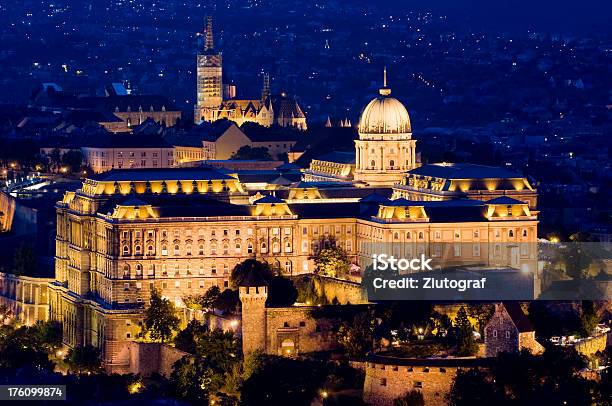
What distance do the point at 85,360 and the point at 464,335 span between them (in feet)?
59.8

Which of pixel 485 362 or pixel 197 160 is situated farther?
pixel 197 160

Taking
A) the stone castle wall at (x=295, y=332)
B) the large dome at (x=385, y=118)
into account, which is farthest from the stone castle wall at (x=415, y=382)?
the large dome at (x=385, y=118)

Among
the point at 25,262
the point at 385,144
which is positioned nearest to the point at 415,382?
the point at 25,262

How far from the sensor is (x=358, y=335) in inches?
3826

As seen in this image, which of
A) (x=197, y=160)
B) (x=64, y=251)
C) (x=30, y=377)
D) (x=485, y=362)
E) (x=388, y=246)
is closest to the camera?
(x=485, y=362)

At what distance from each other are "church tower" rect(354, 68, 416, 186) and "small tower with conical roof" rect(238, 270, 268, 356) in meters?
32.1

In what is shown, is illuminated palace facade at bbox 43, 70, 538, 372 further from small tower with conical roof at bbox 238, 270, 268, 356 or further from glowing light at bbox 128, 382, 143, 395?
small tower with conical roof at bbox 238, 270, 268, 356

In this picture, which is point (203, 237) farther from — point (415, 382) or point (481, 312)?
point (415, 382)

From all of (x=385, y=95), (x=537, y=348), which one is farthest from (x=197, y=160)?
(x=537, y=348)

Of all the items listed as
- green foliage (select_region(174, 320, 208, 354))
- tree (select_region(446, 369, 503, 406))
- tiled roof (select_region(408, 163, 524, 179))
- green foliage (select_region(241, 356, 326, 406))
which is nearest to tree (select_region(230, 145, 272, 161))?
tiled roof (select_region(408, 163, 524, 179))

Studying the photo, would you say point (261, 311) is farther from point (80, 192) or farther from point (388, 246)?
point (80, 192)

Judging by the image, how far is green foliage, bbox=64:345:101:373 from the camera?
106 metres

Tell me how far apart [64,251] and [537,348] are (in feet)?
103

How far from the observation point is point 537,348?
303 feet
